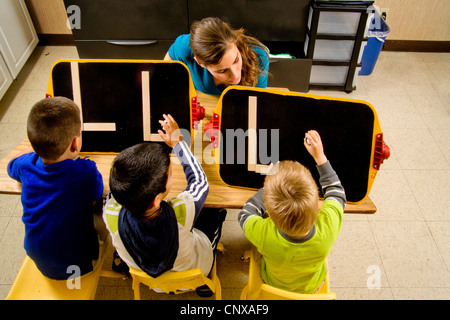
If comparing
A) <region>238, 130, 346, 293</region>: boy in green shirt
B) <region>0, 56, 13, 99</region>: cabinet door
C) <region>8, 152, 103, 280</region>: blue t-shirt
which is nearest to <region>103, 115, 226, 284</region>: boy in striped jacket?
<region>8, 152, 103, 280</region>: blue t-shirt

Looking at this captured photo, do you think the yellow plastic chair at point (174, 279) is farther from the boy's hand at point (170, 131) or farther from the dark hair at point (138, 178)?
the boy's hand at point (170, 131)

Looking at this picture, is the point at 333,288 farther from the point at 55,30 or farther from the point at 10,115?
the point at 55,30

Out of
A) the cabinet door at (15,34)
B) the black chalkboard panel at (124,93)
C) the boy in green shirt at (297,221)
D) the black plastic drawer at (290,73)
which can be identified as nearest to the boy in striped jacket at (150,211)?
the boy in green shirt at (297,221)

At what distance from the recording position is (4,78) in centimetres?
256

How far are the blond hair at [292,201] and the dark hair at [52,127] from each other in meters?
0.71

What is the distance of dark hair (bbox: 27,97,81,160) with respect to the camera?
113 centimetres

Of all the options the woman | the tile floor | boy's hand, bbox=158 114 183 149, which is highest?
the woman

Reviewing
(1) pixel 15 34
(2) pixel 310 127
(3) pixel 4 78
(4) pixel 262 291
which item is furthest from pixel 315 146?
(1) pixel 15 34

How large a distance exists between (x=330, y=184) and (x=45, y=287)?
1092mm

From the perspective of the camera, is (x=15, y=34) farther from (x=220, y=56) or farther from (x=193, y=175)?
(x=193, y=175)

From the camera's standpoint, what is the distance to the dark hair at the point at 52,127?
1.13 meters

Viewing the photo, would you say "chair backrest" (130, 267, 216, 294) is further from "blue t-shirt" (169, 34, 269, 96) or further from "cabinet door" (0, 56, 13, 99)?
"cabinet door" (0, 56, 13, 99)

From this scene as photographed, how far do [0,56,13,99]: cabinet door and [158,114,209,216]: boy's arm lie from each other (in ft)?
6.19

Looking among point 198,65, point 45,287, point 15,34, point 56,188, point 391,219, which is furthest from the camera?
point 15,34
